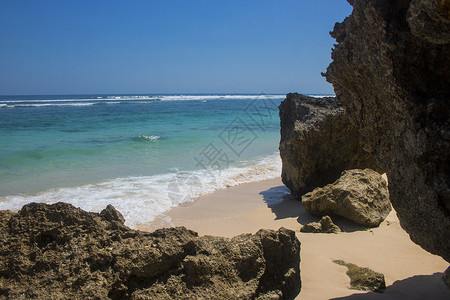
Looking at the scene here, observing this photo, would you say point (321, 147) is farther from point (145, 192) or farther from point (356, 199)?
point (145, 192)

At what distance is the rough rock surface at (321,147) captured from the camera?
612 centimetres

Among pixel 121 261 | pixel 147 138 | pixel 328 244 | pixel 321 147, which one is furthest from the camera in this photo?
pixel 147 138

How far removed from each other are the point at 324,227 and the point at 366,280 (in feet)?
5.20

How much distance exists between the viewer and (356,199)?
15.3 feet

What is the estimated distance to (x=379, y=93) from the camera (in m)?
2.41

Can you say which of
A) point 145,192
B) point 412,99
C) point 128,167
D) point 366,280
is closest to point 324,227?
point 366,280

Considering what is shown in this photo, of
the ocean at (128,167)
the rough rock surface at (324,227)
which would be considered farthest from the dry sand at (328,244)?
the ocean at (128,167)

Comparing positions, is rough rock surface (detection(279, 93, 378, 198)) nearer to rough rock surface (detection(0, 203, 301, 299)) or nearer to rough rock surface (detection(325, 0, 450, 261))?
rough rock surface (detection(325, 0, 450, 261))

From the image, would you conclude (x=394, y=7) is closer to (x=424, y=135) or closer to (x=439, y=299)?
(x=424, y=135)

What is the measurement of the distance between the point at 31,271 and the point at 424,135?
239 centimetres

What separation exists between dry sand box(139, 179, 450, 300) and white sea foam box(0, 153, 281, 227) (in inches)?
13.3

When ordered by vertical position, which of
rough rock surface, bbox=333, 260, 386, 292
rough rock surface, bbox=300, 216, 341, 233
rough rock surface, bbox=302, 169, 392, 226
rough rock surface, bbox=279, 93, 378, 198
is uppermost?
rough rock surface, bbox=279, 93, 378, 198

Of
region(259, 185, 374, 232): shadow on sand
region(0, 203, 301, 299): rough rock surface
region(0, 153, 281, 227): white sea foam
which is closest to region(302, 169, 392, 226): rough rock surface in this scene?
region(259, 185, 374, 232): shadow on sand

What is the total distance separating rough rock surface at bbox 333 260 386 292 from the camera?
2850 millimetres
